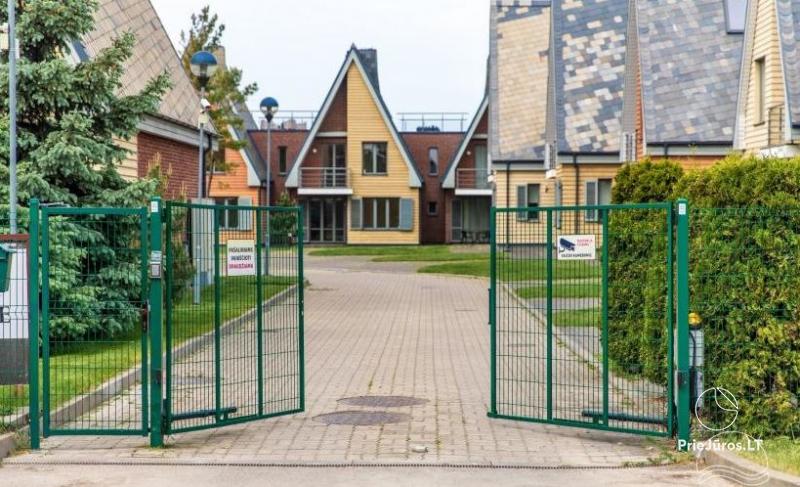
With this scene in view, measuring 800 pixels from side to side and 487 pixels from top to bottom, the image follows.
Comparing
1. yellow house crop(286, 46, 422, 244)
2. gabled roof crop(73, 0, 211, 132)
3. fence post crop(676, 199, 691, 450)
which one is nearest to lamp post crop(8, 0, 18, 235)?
gabled roof crop(73, 0, 211, 132)

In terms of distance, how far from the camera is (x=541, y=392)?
1284 centimetres

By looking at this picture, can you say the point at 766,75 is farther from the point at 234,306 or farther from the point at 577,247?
the point at 234,306

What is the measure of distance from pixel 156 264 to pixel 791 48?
19988 millimetres

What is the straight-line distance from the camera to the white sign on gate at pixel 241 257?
11.0 m

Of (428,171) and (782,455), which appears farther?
(428,171)

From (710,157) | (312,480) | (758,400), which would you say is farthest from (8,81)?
(710,157)

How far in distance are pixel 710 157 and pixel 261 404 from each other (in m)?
26.7

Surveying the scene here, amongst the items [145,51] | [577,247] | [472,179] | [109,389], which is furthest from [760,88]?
[472,179]

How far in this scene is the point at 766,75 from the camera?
27719 millimetres

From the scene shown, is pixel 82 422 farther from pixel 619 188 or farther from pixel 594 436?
pixel 619 188

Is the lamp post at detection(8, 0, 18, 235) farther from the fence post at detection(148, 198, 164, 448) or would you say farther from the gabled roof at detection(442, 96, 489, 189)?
the gabled roof at detection(442, 96, 489, 189)

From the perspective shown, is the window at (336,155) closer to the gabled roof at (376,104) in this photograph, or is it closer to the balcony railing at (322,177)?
the balcony railing at (322,177)

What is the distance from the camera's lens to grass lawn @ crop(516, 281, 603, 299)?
11273 mm
